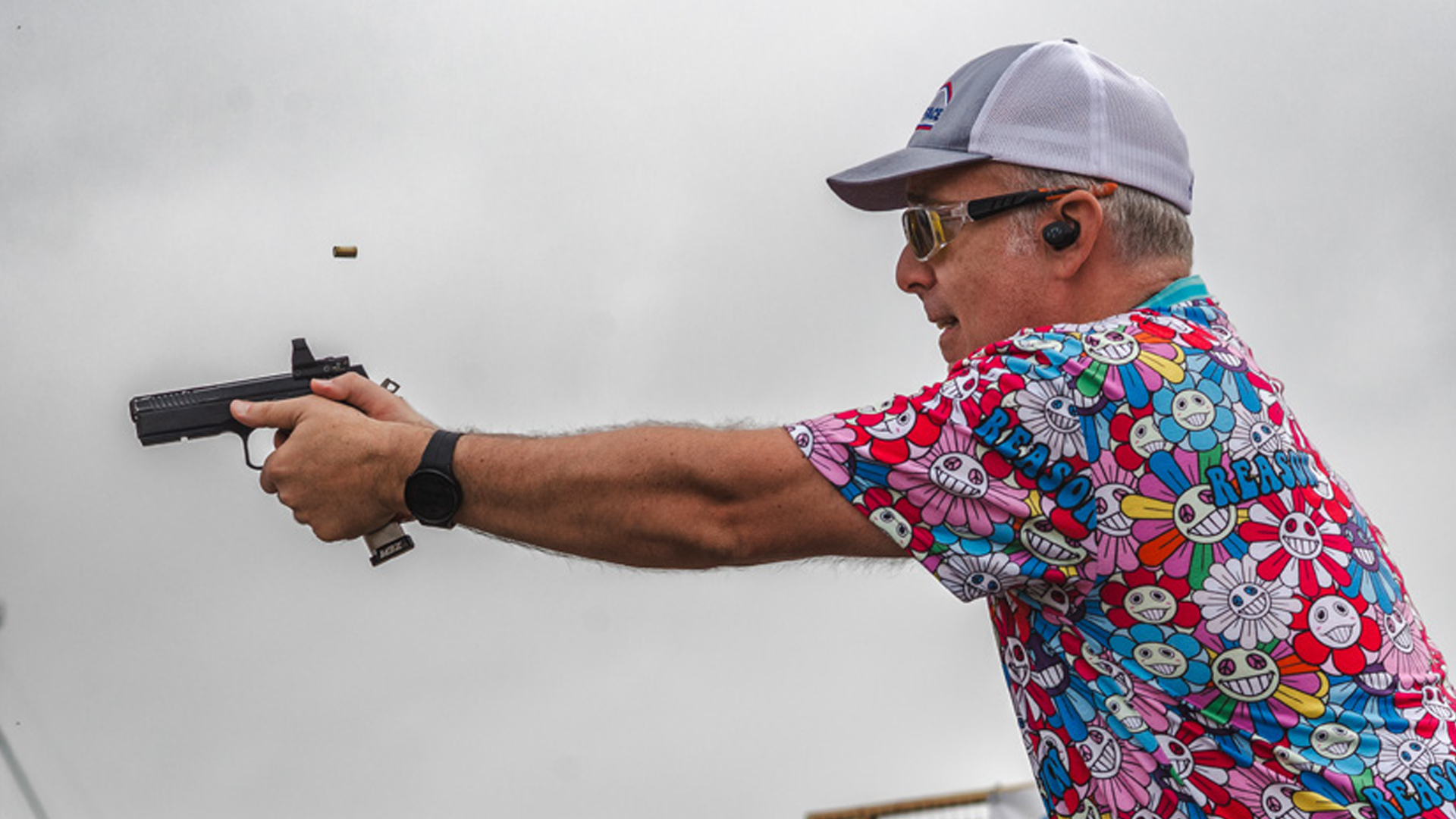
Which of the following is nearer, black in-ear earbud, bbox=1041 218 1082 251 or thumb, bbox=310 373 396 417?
black in-ear earbud, bbox=1041 218 1082 251

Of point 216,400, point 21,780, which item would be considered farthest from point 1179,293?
point 21,780

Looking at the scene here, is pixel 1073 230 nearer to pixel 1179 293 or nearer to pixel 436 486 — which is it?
pixel 1179 293

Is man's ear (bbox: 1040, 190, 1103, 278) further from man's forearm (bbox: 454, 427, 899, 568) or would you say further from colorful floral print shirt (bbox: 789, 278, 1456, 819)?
man's forearm (bbox: 454, 427, 899, 568)

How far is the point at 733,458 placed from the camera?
2918 mm

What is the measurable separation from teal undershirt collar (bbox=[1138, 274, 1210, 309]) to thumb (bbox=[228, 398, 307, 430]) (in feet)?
7.56

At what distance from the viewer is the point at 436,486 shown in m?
3.15

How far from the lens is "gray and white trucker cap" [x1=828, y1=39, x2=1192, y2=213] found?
11.2ft

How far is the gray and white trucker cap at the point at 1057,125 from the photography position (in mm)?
3404

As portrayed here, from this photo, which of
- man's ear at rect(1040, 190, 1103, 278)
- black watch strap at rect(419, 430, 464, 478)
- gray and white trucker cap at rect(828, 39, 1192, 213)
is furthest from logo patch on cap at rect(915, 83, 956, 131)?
black watch strap at rect(419, 430, 464, 478)

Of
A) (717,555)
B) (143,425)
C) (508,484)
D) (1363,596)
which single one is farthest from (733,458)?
(143,425)

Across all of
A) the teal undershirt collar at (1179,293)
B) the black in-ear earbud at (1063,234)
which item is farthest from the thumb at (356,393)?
the teal undershirt collar at (1179,293)

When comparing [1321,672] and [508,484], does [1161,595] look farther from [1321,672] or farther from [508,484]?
[508,484]

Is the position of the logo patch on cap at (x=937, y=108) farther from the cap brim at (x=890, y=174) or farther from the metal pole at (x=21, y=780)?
the metal pole at (x=21, y=780)

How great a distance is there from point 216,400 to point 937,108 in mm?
2588
